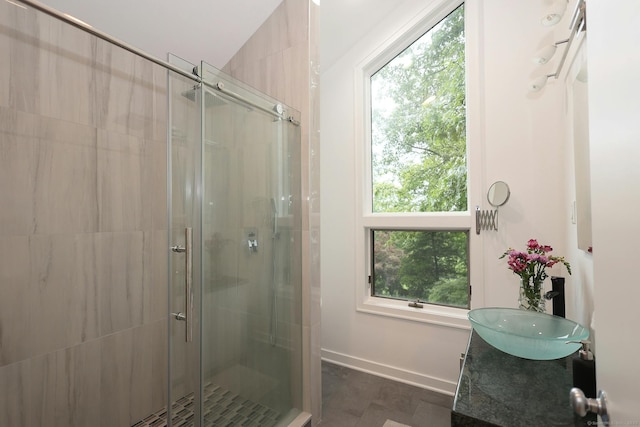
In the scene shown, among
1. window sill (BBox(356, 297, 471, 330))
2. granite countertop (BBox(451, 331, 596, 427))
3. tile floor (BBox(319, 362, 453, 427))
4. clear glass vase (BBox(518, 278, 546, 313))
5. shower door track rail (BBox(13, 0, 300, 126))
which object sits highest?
shower door track rail (BBox(13, 0, 300, 126))

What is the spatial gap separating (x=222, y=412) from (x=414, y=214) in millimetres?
1821

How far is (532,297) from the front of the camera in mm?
1308

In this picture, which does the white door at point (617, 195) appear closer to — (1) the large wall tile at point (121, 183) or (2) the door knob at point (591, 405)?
(2) the door knob at point (591, 405)

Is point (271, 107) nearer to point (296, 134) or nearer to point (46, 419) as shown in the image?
Answer: point (296, 134)

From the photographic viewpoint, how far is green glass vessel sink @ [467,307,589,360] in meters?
0.97

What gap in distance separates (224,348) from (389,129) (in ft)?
6.82

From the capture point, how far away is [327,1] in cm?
212

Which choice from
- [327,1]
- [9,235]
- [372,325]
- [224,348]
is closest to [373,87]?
[327,1]

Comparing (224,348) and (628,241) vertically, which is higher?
(628,241)

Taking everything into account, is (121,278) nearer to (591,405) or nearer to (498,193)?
(591,405)

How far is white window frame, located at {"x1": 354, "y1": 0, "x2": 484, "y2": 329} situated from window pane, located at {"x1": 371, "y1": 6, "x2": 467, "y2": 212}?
7cm

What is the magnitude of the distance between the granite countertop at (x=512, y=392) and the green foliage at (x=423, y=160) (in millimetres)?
1199

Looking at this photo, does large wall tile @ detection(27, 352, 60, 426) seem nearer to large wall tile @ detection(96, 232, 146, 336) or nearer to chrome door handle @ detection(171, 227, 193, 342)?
large wall tile @ detection(96, 232, 146, 336)

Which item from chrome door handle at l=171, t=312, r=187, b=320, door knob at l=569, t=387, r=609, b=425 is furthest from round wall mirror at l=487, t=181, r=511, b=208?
chrome door handle at l=171, t=312, r=187, b=320
